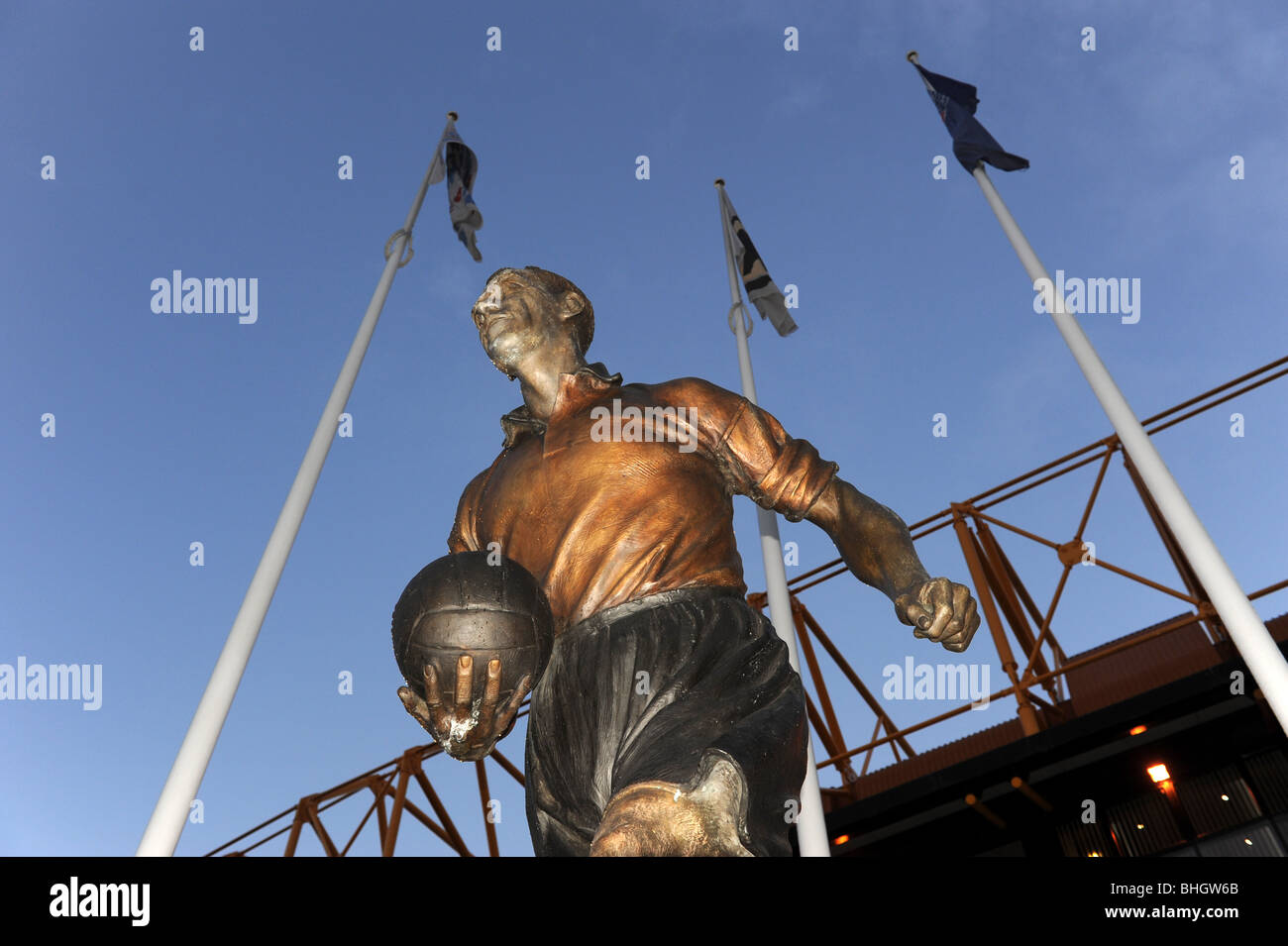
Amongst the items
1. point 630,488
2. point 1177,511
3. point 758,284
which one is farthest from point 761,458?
point 758,284

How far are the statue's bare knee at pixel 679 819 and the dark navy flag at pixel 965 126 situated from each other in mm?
6002

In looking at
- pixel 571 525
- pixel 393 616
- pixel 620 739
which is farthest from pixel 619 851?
pixel 571 525

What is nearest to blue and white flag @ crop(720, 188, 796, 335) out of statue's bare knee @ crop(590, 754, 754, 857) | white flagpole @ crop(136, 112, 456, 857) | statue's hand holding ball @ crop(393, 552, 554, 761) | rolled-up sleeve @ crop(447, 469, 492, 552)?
white flagpole @ crop(136, 112, 456, 857)

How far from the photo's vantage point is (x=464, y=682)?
2.29 meters

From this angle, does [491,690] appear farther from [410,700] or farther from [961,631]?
[961,631]

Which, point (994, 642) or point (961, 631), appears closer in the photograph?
point (961, 631)

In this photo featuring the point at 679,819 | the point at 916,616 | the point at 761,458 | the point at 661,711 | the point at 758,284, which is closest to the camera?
the point at 679,819

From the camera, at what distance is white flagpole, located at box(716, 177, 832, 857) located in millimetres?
3504

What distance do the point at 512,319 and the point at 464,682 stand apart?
4.10 feet

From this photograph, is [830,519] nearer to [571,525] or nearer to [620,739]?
[571,525]

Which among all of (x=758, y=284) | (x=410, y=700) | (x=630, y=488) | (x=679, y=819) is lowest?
(x=679, y=819)

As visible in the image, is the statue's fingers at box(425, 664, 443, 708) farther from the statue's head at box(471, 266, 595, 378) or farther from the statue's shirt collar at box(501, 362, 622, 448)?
the statue's head at box(471, 266, 595, 378)

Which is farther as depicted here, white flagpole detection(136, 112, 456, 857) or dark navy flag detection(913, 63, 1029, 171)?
dark navy flag detection(913, 63, 1029, 171)
